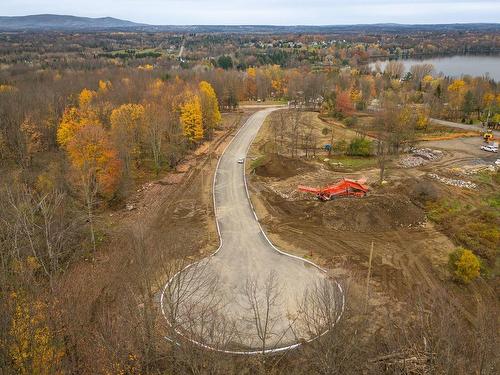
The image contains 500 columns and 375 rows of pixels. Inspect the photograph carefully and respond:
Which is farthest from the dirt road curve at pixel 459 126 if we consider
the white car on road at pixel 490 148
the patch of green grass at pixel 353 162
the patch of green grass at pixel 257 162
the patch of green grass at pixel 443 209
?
the patch of green grass at pixel 257 162

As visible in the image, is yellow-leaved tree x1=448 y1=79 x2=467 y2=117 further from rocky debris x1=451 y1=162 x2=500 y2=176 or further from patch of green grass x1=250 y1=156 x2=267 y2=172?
patch of green grass x1=250 y1=156 x2=267 y2=172

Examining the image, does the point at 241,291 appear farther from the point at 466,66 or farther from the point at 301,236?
the point at 466,66

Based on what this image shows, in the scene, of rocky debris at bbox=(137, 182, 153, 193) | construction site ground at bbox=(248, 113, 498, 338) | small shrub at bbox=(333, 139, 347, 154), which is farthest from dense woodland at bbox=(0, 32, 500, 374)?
small shrub at bbox=(333, 139, 347, 154)

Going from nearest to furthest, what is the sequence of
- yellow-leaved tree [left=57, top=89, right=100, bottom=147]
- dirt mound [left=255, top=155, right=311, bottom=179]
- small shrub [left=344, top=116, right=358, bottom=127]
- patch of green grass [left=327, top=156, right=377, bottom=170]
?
1. dirt mound [left=255, top=155, right=311, bottom=179]
2. yellow-leaved tree [left=57, top=89, right=100, bottom=147]
3. patch of green grass [left=327, top=156, right=377, bottom=170]
4. small shrub [left=344, top=116, right=358, bottom=127]

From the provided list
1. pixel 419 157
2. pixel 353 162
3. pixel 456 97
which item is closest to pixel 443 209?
pixel 353 162

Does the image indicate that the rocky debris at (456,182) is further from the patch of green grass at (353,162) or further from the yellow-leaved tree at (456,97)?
the yellow-leaved tree at (456,97)

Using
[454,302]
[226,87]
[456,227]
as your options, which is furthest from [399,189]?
[226,87]
